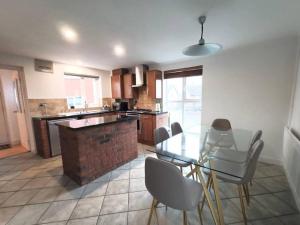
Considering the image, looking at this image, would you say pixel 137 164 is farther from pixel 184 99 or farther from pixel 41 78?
pixel 41 78

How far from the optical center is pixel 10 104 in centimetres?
409

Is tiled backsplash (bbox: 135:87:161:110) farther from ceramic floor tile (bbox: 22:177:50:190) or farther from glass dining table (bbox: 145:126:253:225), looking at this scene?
ceramic floor tile (bbox: 22:177:50:190)

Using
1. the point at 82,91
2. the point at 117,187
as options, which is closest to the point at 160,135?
the point at 117,187

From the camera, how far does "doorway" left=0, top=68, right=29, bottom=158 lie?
3830 millimetres

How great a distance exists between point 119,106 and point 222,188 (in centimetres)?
374

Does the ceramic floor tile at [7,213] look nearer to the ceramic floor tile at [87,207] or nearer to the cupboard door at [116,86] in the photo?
the ceramic floor tile at [87,207]

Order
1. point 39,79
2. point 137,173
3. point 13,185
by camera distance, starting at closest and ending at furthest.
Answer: point 13,185
point 137,173
point 39,79

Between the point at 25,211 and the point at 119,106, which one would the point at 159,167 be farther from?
the point at 119,106

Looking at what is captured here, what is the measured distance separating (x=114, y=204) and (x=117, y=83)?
3736 millimetres

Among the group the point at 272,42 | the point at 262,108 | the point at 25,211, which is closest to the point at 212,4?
the point at 272,42

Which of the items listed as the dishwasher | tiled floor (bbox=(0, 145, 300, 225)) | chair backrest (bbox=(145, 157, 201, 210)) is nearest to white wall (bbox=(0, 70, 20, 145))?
the dishwasher

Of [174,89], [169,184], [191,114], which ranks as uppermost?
[174,89]

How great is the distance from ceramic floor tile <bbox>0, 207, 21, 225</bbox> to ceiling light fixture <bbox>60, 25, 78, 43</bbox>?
2.37 metres

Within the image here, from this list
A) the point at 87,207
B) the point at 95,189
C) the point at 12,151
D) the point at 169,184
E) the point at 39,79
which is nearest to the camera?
the point at 169,184
